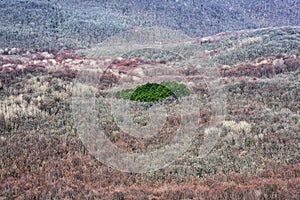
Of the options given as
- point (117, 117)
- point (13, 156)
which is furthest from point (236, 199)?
point (117, 117)

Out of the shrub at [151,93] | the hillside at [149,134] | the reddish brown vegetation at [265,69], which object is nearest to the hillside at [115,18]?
the hillside at [149,134]

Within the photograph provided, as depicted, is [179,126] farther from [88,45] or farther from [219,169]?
[88,45]

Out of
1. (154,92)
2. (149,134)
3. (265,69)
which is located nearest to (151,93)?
(154,92)

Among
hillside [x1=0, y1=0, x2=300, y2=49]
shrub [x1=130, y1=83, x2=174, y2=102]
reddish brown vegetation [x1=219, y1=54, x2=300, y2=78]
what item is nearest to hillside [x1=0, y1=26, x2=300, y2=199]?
reddish brown vegetation [x1=219, y1=54, x2=300, y2=78]

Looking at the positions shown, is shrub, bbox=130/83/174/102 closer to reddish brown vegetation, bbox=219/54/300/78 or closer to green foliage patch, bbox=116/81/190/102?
green foliage patch, bbox=116/81/190/102

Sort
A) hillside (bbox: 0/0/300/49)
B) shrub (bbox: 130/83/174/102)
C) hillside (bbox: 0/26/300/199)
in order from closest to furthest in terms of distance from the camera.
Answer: hillside (bbox: 0/26/300/199), shrub (bbox: 130/83/174/102), hillside (bbox: 0/0/300/49)

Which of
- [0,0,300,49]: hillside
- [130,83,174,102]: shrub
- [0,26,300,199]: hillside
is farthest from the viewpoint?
[0,0,300,49]: hillside

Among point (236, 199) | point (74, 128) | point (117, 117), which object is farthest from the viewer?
point (117, 117)

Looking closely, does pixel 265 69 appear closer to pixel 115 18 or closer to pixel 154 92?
pixel 154 92

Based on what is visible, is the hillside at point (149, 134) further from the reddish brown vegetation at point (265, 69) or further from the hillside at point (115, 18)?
the hillside at point (115, 18)
